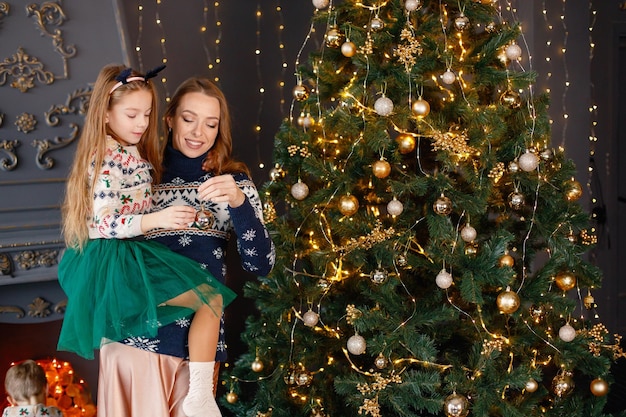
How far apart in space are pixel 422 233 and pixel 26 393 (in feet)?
5.17

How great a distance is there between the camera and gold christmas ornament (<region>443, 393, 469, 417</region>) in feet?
7.52

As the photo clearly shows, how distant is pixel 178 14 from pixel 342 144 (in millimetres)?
1208

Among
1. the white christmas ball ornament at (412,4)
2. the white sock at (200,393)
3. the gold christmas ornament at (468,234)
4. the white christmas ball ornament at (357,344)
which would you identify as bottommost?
the white christmas ball ornament at (357,344)

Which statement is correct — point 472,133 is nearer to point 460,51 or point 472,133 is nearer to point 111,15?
point 460,51

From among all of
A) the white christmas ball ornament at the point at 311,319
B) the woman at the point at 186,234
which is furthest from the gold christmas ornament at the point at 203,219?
the white christmas ball ornament at the point at 311,319

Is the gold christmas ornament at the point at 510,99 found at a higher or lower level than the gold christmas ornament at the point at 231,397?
higher

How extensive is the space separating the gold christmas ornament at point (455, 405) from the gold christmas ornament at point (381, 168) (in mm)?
750

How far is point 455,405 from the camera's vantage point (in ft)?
7.52

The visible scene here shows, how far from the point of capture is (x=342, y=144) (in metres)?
2.52

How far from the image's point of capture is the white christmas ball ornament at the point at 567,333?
2.48 metres

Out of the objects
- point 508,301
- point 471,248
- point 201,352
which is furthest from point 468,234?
point 201,352

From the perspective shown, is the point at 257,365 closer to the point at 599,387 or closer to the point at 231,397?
the point at 231,397

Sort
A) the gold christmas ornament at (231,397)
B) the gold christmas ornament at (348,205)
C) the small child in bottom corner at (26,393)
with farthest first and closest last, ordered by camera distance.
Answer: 1. the gold christmas ornament at (231,397)
2. the small child in bottom corner at (26,393)
3. the gold christmas ornament at (348,205)

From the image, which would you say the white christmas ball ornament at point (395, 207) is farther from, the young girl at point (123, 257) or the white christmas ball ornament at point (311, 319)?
the young girl at point (123, 257)
